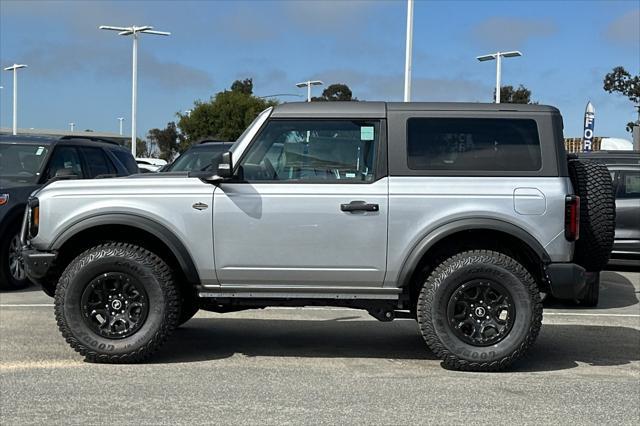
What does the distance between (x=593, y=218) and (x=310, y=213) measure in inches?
90.3

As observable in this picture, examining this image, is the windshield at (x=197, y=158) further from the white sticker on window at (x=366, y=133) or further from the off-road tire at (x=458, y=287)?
the off-road tire at (x=458, y=287)

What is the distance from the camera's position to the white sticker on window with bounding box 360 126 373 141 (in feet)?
19.6

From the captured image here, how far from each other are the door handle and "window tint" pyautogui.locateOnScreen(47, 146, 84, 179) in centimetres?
546

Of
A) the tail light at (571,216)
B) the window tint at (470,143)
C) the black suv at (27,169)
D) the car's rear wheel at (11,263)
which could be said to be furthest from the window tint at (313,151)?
the car's rear wheel at (11,263)

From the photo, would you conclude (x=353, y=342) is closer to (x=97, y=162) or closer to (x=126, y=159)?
(x=97, y=162)

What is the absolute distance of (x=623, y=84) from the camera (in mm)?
35750

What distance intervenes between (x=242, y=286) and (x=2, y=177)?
17.0 feet

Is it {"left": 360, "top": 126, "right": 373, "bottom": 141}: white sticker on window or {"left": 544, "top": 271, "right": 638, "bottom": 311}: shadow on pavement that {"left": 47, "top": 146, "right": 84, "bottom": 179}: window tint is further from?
{"left": 544, "top": 271, "right": 638, "bottom": 311}: shadow on pavement

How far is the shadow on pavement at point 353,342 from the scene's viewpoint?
21.1 feet

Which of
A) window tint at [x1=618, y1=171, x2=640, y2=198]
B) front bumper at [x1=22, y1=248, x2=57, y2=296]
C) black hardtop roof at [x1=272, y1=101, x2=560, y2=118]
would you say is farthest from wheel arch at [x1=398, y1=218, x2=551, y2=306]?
→ window tint at [x1=618, y1=171, x2=640, y2=198]

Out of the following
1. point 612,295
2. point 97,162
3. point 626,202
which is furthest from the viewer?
point 626,202

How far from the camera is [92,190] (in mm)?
5980

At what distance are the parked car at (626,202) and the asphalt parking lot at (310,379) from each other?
330 cm

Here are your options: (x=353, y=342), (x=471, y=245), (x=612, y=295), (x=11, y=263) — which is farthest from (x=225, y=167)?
(x=612, y=295)
